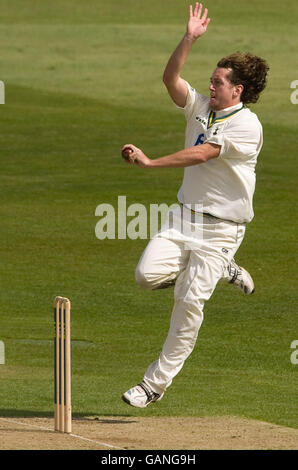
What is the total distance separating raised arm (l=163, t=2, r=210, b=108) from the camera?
9.36m

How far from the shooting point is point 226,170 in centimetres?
938

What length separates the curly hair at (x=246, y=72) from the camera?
936 cm

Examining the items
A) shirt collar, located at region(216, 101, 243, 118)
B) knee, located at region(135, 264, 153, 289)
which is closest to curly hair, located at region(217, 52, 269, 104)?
shirt collar, located at region(216, 101, 243, 118)

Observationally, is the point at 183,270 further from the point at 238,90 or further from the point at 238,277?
the point at 238,90

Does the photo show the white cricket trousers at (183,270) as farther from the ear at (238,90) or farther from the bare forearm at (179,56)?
the bare forearm at (179,56)

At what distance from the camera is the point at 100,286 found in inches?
650

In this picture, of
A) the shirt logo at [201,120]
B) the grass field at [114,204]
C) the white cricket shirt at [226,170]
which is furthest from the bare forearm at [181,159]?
the grass field at [114,204]

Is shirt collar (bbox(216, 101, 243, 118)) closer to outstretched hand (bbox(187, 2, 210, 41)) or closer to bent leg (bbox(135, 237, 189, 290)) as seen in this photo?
outstretched hand (bbox(187, 2, 210, 41))

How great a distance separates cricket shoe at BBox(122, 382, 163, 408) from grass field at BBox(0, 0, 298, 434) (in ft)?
2.64

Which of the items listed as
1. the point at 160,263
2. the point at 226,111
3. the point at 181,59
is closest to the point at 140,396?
the point at 160,263

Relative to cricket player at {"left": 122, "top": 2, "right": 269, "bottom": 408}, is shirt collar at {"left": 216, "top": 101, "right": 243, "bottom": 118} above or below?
above

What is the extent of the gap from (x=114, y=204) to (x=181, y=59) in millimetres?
12190

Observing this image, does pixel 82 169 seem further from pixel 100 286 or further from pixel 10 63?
pixel 10 63

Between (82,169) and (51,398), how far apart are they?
47.5 feet
